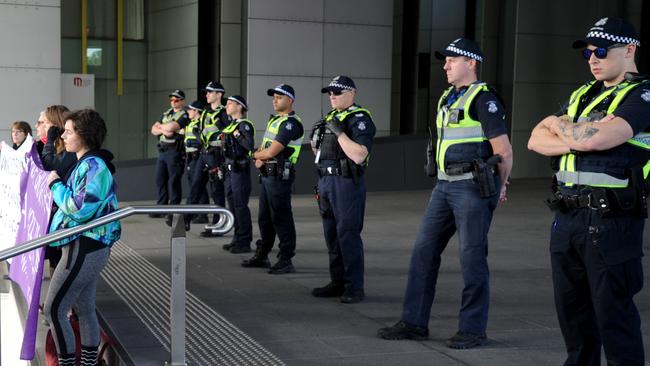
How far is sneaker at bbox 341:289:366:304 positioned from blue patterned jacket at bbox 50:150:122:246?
2709 millimetres

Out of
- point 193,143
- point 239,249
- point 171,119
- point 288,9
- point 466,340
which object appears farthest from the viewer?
point 288,9

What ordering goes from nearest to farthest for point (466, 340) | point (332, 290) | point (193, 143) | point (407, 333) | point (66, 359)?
point (66, 359) < point (466, 340) < point (407, 333) < point (332, 290) < point (193, 143)

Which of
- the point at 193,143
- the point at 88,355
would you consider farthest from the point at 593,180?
the point at 193,143

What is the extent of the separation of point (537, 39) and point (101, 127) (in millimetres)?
18045

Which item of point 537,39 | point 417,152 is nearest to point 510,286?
point 417,152

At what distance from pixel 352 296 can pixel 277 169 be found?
1.93 meters

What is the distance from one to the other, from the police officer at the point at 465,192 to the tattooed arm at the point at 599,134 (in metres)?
1.35

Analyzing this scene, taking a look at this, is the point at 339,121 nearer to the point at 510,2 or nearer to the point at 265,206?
the point at 265,206

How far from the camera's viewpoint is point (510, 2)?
72.4 feet

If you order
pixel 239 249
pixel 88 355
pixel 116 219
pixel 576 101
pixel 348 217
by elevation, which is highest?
pixel 576 101

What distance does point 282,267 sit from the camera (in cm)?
899

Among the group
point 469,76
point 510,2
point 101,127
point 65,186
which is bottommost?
point 65,186

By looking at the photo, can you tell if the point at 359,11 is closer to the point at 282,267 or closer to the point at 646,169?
the point at 282,267

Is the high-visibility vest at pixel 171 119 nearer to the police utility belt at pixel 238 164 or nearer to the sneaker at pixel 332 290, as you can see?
the police utility belt at pixel 238 164
